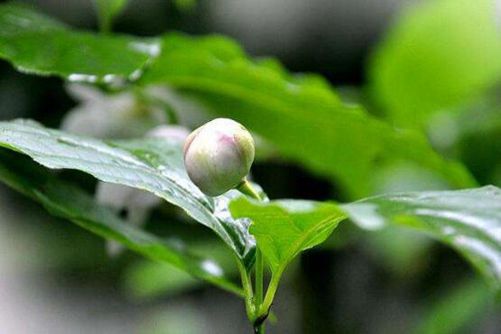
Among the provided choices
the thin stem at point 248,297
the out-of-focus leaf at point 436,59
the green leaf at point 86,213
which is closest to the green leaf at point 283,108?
the green leaf at point 86,213

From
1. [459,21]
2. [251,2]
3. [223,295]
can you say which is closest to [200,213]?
[459,21]

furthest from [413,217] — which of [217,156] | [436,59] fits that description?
[436,59]

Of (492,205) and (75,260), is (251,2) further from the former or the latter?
(492,205)

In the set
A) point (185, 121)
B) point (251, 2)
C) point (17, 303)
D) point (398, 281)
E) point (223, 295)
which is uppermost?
point (185, 121)

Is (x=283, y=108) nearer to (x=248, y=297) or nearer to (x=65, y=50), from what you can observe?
(x=65, y=50)

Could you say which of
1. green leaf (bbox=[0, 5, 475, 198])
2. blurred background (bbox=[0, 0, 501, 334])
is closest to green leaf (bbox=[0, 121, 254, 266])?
green leaf (bbox=[0, 5, 475, 198])

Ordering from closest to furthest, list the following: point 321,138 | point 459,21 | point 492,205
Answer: point 492,205 → point 321,138 → point 459,21
